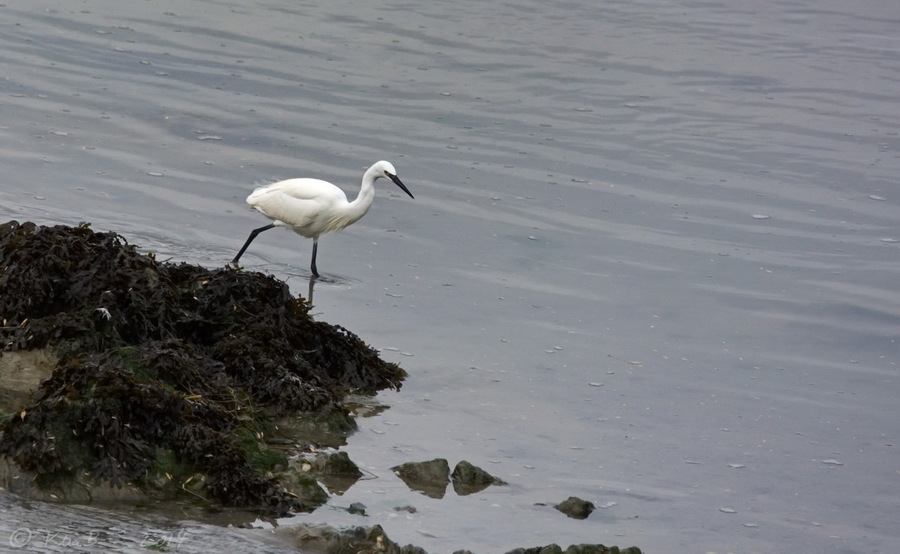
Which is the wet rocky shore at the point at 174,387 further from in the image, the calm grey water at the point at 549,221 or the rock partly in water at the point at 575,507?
the calm grey water at the point at 549,221

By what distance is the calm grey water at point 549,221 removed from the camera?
7223mm

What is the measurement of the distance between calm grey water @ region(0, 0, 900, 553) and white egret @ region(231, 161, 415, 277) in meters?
0.38

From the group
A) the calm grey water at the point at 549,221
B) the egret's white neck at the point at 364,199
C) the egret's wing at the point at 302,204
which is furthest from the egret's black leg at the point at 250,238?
the egret's white neck at the point at 364,199

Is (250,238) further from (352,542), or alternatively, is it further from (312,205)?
(352,542)

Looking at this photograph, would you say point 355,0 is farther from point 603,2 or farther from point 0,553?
point 0,553

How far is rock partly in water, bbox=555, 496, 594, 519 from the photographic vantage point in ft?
21.3

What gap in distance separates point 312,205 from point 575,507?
18.5ft

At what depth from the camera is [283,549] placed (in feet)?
17.5

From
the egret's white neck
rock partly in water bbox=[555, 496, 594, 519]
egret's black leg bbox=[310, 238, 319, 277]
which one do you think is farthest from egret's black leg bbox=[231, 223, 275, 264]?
rock partly in water bbox=[555, 496, 594, 519]

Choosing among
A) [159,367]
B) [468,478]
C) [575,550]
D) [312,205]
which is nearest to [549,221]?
[312,205]

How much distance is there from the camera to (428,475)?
6539 mm

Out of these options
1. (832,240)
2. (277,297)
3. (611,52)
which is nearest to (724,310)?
(832,240)

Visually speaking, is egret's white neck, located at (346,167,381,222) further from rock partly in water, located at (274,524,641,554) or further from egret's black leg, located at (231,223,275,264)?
rock partly in water, located at (274,524,641,554)

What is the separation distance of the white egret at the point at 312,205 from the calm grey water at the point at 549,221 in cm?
→ 38
